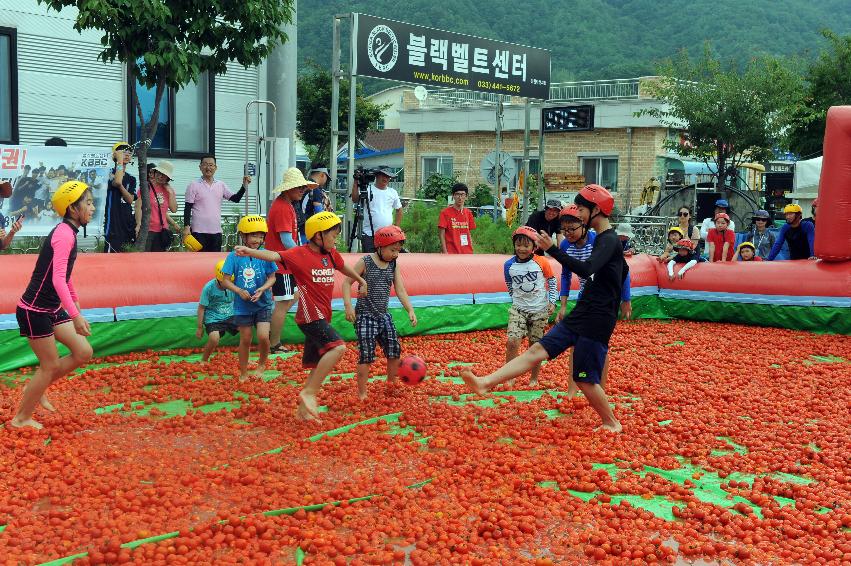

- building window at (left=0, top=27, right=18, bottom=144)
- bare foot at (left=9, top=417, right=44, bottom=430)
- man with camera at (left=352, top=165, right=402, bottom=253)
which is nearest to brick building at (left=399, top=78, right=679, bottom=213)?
man with camera at (left=352, top=165, right=402, bottom=253)

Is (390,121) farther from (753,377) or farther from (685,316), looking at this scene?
(753,377)

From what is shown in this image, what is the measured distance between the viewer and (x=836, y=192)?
12.4 metres

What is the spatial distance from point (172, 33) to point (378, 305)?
5.03 metres

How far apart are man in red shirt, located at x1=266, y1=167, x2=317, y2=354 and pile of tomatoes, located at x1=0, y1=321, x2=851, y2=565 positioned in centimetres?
50

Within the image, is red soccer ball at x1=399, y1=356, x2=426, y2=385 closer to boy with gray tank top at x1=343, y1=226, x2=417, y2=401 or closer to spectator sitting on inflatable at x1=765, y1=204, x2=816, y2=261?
boy with gray tank top at x1=343, y1=226, x2=417, y2=401

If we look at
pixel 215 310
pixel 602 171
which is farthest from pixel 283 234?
pixel 602 171

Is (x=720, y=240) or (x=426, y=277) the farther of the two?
(x=720, y=240)

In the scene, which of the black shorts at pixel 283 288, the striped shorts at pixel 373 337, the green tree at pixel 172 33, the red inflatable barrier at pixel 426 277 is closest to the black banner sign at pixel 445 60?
the green tree at pixel 172 33

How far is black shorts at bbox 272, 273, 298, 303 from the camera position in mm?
9086

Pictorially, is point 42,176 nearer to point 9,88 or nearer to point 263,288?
point 9,88

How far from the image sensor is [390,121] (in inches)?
2675

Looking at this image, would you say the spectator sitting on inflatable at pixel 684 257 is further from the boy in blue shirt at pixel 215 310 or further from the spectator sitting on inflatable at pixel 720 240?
the boy in blue shirt at pixel 215 310

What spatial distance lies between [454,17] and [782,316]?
64.7 meters

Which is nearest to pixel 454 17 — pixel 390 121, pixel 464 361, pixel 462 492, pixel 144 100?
pixel 390 121
